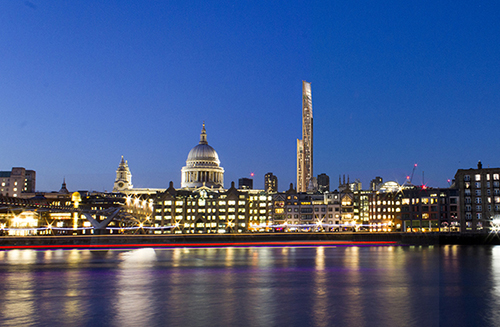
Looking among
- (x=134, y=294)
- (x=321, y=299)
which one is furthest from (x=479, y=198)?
(x=134, y=294)

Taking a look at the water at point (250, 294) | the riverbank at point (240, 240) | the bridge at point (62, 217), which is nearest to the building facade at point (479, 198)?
the riverbank at point (240, 240)

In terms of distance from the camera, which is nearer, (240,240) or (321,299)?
(321,299)

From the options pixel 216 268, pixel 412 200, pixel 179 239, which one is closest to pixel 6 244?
pixel 179 239

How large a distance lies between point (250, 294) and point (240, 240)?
79.6m

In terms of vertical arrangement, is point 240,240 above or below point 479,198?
below

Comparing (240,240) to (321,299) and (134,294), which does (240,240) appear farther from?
(321,299)

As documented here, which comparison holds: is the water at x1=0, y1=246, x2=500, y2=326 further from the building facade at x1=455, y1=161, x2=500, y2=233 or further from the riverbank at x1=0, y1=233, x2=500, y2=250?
the building facade at x1=455, y1=161, x2=500, y2=233

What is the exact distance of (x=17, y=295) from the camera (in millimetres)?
38250

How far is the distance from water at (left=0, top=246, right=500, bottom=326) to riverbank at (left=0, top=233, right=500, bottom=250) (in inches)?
1608

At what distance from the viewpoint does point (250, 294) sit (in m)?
38.2

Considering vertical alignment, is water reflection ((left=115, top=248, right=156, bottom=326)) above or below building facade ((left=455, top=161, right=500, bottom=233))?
below

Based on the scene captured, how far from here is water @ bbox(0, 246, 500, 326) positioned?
29.0 m

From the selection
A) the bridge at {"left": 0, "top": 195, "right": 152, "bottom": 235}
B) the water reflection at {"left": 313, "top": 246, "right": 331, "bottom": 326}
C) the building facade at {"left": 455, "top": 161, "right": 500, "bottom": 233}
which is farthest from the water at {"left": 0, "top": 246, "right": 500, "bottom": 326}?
the building facade at {"left": 455, "top": 161, "right": 500, "bottom": 233}

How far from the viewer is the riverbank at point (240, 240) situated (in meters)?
102
